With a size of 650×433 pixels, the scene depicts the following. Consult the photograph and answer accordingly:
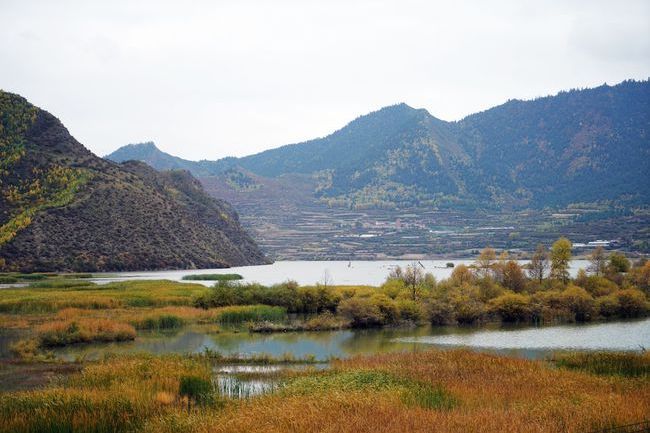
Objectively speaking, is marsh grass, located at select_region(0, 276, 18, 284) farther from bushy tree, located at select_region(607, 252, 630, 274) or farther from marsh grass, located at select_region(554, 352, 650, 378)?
bushy tree, located at select_region(607, 252, 630, 274)

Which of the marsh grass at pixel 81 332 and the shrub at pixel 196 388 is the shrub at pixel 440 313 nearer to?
the marsh grass at pixel 81 332

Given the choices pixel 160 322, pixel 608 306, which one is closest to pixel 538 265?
pixel 608 306

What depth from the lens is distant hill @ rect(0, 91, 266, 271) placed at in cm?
8500

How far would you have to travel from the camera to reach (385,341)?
4106 centimetres

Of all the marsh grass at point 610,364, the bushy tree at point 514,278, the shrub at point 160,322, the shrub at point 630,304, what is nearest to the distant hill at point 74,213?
the shrub at point 160,322

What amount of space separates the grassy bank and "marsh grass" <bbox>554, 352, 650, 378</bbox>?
0.75 m

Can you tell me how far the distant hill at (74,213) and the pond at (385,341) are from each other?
1884 inches

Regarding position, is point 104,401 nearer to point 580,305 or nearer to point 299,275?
point 580,305

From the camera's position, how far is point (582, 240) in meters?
161

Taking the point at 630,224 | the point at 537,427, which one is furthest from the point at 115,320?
the point at 630,224

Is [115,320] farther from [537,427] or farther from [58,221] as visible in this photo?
[58,221]

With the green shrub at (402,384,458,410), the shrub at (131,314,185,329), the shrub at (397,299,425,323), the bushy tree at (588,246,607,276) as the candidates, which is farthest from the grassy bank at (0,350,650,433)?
the bushy tree at (588,246,607,276)

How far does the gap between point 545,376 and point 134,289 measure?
146 ft

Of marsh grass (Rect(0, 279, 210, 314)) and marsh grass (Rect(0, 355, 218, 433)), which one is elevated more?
marsh grass (Rect(0, 355, 218, 433))
